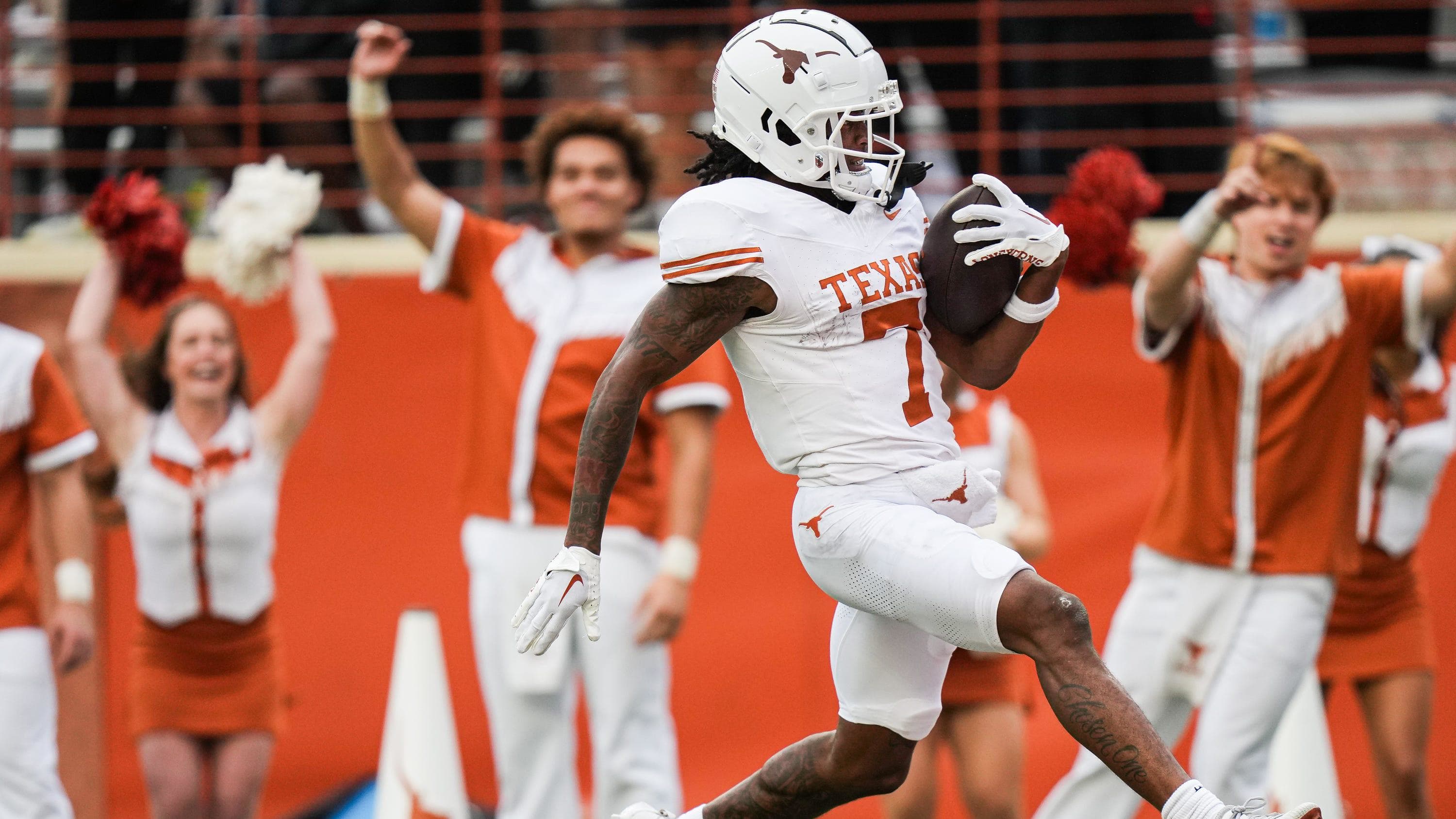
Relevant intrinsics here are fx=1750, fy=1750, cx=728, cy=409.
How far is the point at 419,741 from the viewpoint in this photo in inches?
206

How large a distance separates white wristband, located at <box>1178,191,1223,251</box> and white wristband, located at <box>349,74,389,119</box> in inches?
90.9

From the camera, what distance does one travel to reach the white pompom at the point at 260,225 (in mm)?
5375

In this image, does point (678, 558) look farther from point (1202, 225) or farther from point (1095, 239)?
point (1202, 225)

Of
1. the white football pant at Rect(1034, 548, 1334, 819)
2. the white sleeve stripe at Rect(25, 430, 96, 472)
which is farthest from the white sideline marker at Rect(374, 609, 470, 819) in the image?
the white football pant at Rect(1034, 548, 1334, 819)

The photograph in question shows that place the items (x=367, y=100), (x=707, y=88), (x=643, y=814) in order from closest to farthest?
1. (x=643, y=814)
2. (x=367, y=100)
3. (x=707, y=88)

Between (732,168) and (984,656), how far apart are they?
2.03 m

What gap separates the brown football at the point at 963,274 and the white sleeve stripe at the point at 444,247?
2.13 meters

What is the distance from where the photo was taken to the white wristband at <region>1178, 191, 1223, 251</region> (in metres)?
4.42

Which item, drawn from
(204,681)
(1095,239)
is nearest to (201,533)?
(204,681)

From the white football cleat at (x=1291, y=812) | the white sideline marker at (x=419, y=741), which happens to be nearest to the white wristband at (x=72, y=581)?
the white sideline marker at (x=419, y=741)

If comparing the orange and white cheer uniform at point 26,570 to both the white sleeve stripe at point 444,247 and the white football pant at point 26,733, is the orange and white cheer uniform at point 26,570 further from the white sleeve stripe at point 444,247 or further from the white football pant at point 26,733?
the white sleeve stripe at point 444,247

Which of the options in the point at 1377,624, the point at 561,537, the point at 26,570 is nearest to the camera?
the point at 26,570

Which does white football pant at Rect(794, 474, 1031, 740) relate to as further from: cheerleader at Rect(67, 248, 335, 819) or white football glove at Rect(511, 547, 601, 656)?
cheerleader at Rect(67, 248, 335, 819)

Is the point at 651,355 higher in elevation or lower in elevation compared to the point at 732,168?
lower
